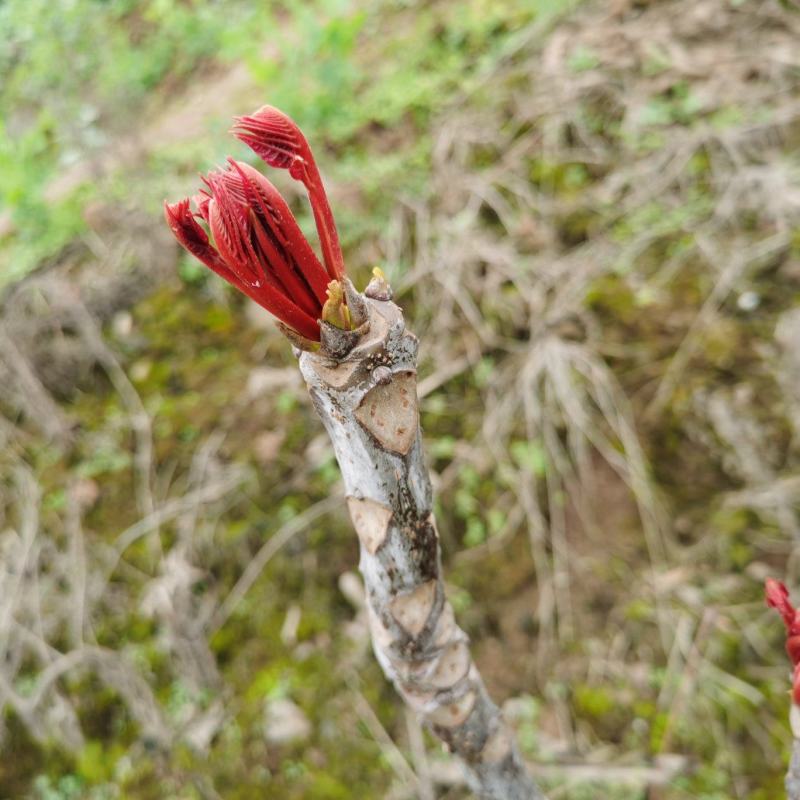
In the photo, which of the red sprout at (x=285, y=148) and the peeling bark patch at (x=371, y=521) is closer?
the red sprout at (x=285, y=148)

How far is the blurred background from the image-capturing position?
6.23ft

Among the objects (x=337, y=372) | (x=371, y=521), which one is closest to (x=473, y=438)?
(x=371, y=521)

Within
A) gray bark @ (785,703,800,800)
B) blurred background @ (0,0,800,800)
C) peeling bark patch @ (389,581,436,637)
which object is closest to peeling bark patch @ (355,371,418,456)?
peeling bark patch @ (389,581,436,637)

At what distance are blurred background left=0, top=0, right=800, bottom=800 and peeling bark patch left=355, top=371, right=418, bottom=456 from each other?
153cm

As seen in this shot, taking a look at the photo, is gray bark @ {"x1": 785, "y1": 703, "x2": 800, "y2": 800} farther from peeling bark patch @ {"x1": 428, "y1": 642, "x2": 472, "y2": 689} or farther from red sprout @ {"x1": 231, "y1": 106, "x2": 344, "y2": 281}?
red sprout @ {"x1": 231, "y1": 106, "x2": 344, "y2": 281}

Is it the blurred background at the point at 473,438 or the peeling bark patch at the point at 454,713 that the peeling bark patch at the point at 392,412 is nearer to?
the peeling bark patch at the point at 454,713

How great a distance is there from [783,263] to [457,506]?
144cm

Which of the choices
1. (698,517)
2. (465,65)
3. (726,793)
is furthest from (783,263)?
(465,65)

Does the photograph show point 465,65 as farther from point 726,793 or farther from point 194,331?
point 726,793

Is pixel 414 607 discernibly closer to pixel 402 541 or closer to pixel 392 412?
pixel 402 541

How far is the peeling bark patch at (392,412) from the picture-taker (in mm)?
633

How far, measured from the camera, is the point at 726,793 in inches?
63.6

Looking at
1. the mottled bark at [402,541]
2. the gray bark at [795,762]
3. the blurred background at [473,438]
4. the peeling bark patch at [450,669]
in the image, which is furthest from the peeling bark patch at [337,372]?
the blurred background at [473,438]

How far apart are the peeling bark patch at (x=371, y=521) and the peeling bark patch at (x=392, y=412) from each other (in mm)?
90
